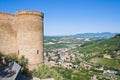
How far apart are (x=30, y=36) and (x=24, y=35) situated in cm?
55

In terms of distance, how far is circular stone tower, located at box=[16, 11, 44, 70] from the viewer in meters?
17.1

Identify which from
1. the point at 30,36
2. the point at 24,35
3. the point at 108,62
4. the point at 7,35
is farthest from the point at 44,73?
the point at 108,62

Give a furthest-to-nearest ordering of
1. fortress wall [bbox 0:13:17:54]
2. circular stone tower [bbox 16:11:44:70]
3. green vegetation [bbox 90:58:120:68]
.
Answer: green vegetation [bbox 90:58:120:68]
fortress wall [bbox 0:13:17:54]
circular stone tower [bbox 16:11:44:70]

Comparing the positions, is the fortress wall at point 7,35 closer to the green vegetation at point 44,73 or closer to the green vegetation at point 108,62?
the green vegetation at point 44,73

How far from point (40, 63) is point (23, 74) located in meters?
1.95

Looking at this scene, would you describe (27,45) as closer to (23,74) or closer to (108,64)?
(23,74)

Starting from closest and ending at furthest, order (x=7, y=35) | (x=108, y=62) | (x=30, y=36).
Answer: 1. (x=30, y=36)
2. (x=7, y=35)
3. (x=108, y=62)

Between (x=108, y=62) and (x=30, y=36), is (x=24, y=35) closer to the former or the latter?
(x=30, y=36)

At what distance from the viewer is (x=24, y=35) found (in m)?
17.2

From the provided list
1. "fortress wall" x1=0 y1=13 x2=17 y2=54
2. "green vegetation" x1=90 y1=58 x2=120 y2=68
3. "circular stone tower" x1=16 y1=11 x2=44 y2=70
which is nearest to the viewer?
"circular stone tower" x1=16 y1=11 x2=44 y2=70

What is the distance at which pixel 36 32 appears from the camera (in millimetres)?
17406

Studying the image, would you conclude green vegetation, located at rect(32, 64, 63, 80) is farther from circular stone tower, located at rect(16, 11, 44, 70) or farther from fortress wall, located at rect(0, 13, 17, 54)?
fortress wall, located at rect(0, 13, 17, 54)

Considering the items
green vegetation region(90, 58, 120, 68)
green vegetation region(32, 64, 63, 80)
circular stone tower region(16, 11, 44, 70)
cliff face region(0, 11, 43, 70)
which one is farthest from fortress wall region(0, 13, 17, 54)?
green vegetation region(90, 58, 120, 68)

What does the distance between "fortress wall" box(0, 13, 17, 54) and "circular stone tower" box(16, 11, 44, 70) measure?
57 centimetres
